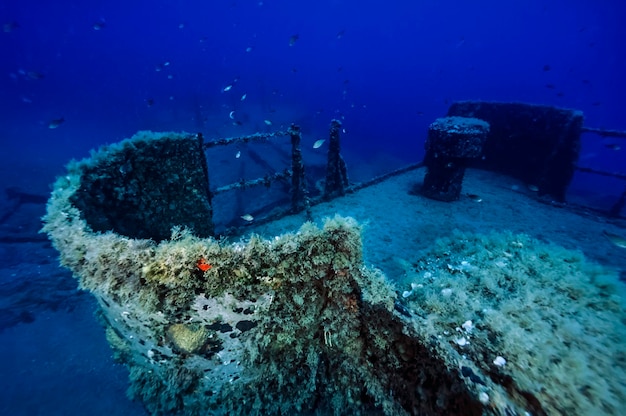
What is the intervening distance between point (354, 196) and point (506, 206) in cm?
310

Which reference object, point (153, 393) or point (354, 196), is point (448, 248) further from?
point (153, 393)

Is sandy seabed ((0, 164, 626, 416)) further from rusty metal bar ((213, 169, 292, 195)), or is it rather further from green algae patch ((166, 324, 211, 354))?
green algae patch ((166, 324, 211, 354))

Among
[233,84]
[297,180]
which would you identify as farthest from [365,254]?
[233,84]

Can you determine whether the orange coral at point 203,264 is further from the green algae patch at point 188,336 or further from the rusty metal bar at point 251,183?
the rusty metal bar at point 251,183

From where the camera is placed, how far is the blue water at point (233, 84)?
570 cm

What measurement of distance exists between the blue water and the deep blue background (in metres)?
0.54

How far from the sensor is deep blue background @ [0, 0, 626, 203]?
2939 cm

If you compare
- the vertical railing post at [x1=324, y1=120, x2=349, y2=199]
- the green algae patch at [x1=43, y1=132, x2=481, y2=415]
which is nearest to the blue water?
the green algae patch at [x1=43, y1=132, x2=481, y2=415]

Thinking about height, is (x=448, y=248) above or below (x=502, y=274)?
below

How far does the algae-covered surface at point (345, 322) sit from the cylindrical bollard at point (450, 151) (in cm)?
281

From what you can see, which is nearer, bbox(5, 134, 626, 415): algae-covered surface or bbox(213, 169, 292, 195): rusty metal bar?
bbox(5, 134, 626, 415): algae-covered surface

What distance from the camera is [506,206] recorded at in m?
5.82

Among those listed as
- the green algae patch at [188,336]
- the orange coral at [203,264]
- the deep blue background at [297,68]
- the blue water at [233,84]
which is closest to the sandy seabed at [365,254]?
the blue water at [233,84]

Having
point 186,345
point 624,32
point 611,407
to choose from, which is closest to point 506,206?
point 611,407
